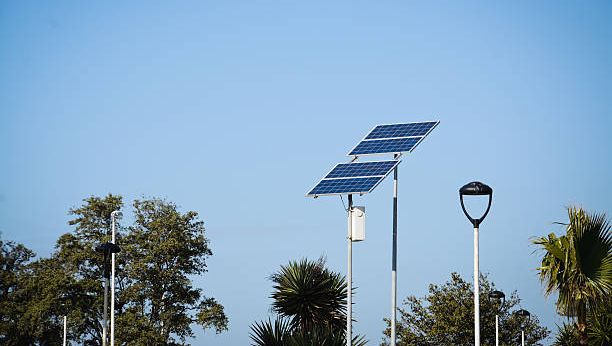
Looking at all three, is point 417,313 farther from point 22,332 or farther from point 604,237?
point 604,237

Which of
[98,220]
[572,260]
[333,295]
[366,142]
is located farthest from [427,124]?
[98,220]

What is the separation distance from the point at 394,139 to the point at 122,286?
99.8 feet

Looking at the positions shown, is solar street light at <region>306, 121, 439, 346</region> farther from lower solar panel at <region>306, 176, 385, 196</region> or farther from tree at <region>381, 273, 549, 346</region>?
tree at <region>381, 273, 549, 346</region>

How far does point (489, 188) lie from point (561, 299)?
5368 millimetres

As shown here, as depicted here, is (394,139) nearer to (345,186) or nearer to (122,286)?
(345,186)

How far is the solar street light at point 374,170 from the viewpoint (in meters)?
18.5

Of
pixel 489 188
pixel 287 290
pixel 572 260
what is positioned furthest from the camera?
pixel 287 290

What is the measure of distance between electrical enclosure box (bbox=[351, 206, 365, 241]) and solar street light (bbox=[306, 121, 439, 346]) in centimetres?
9

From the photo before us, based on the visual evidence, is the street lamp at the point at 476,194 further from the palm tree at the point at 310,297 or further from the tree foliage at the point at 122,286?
the tree foliage at the point at 122,286

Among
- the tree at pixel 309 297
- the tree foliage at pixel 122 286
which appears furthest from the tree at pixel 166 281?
the tree at pixel 309 297

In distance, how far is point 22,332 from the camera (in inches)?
1848

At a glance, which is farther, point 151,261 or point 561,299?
point 151,261

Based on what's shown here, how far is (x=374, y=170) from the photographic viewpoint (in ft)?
63.0

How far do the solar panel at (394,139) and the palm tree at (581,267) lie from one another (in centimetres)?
410
